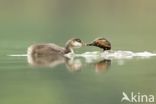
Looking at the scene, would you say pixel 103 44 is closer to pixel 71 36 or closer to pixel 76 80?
pixel 76 80

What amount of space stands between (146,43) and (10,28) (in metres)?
3.33

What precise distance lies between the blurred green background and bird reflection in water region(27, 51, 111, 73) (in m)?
0.07

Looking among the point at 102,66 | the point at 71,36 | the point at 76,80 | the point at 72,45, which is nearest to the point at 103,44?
the point at 72,45

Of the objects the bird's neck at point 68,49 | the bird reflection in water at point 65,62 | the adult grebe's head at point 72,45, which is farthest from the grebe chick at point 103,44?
the bird reflection in water at point 65,62

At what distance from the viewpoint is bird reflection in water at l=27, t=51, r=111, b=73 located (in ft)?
28.1

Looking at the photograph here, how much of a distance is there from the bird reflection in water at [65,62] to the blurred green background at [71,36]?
0.07m

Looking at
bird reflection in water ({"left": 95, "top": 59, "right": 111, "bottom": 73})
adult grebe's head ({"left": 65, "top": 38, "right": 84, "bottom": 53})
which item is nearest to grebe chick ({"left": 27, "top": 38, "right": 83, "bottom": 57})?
adult grebe's head ({"left": 65, "top": 38, "right": 84, "bottom": 53})

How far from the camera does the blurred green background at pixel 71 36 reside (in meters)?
7.73

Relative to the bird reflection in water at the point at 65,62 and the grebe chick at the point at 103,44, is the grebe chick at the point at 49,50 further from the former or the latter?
the grebe chick at the point at 103,44

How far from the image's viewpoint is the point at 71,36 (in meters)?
11.8

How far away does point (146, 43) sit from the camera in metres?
10.5

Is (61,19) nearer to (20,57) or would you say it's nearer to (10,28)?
(10,28)

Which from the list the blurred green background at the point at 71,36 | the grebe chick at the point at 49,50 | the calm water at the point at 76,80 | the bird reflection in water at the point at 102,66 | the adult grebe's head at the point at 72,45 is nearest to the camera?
the calm water at the point at 76,80

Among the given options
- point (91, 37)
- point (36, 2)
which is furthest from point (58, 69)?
point (36, 2)
